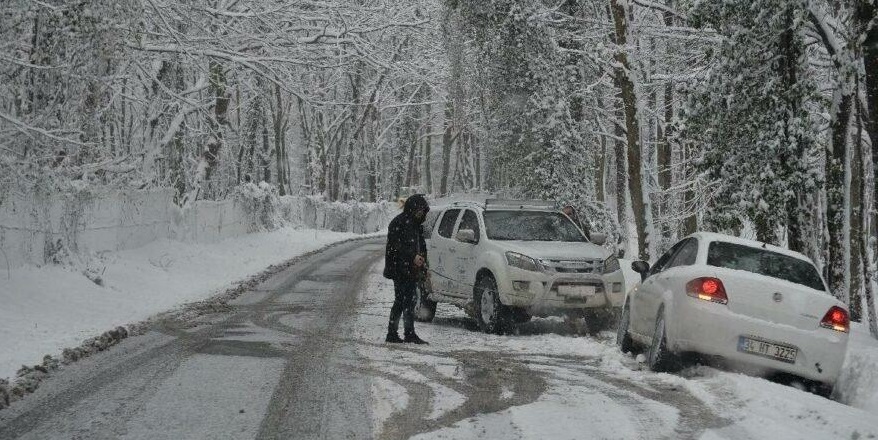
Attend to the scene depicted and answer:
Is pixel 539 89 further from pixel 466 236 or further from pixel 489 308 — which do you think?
pixel 489 308

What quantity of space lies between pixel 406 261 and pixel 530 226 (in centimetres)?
284

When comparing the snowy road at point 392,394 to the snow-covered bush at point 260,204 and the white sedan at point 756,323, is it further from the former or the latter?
the snow-covered bush at point 260,204

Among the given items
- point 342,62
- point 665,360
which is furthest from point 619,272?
point 342,62

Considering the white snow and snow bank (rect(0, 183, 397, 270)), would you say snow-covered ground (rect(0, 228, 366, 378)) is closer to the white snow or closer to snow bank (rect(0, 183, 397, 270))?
snow bank (rect(0, 183, 397, 270))

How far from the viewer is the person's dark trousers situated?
442 inches

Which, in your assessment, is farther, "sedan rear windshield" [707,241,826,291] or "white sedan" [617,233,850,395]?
"sedan rear windshield" [707,241,826,291]

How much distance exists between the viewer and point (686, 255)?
33.0ft

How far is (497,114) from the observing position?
2772 cm

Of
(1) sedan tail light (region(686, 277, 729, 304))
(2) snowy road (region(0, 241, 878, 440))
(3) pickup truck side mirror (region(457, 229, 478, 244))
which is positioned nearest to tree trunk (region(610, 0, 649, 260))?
(3) pickup truck side mirror (region(457, 229, 478, 244))

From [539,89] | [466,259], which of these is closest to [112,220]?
[466,259]

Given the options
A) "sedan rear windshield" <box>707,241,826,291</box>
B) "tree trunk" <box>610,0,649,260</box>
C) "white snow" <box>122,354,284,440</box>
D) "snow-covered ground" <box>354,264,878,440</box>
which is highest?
"tree trunk" <box>610,0,649,260</box>

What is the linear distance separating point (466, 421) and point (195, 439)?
1.88 metres

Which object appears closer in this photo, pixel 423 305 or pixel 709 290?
pixel 709 290

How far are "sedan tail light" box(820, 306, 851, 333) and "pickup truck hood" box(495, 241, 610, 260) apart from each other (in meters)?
3.98
